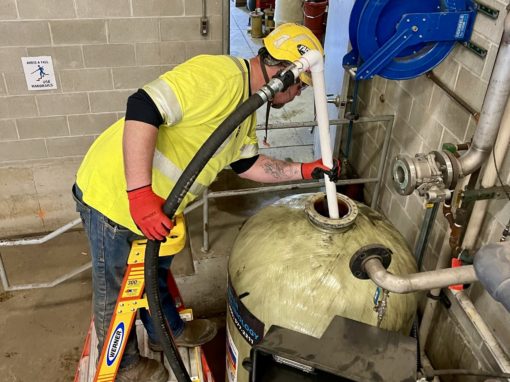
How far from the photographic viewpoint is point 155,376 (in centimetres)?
199

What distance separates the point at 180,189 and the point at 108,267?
0.68 metres

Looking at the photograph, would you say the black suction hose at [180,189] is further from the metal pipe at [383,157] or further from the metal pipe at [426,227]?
the metal pipe at [383,157]

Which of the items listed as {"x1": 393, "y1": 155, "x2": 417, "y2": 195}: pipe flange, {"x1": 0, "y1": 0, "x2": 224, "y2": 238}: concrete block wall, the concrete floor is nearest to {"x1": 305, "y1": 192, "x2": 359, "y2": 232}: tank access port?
{"x1": 393, "y1": 155, "x2": 417, "y2": 195}: pipe flange

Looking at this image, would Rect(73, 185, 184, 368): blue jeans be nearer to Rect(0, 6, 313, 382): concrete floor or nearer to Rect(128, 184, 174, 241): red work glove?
Rect(128, 184, 174, 241): red work glove

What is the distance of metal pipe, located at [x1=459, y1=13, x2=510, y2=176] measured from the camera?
1457mm

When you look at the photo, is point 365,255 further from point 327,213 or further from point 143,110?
point 143,110

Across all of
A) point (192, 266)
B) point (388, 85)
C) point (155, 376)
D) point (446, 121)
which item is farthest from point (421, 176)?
point (192, 266)

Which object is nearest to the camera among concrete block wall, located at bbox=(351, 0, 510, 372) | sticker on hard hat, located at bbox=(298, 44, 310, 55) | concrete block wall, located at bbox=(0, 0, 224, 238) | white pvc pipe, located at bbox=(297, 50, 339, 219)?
white pvc pipe, located at bbox=(297, 50, 339, 219)

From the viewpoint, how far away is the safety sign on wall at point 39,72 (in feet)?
8.52

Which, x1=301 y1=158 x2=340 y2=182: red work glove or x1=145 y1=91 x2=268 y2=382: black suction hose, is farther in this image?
x1=301 y1=158 x2=340 y2=182: red work glove

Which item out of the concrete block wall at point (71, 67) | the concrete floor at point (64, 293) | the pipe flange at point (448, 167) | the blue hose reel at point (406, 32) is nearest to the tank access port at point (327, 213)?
the pipe flange at point (448, 167)

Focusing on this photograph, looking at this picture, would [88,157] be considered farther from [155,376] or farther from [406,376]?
[406,376]

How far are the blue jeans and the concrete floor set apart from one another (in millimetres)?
614

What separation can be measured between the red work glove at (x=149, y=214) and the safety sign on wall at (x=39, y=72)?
4.88 ft
